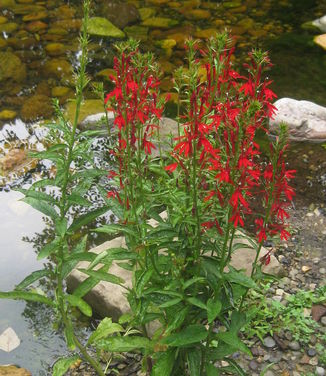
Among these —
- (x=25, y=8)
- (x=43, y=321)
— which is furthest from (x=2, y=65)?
(x=43, y=321)

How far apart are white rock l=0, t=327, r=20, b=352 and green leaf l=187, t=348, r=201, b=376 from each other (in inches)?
59.5

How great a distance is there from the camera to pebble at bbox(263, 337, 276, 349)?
325cm

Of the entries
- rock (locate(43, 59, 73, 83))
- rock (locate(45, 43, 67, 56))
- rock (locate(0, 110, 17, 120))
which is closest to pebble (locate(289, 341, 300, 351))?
rock (locate(0, 110, 17, 120))

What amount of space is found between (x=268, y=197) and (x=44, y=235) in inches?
104

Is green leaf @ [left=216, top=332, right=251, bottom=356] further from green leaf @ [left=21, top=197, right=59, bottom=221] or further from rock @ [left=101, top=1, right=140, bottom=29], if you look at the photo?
rock @ [left=101, top=1, right=140, bottom=29]

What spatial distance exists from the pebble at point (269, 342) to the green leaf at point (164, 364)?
37.1 inches

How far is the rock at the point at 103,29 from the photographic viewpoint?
7438 mm

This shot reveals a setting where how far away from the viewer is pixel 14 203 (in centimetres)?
472

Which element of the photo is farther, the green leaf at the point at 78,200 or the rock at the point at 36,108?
the rock at the point at 36,108

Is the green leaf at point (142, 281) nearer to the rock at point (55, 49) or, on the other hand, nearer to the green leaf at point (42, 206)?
the green leaf at point (42, 206)

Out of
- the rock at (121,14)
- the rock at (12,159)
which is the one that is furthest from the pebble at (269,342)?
the rock at (121,14)

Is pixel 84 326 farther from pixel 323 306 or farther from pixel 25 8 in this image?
pixel 25 8

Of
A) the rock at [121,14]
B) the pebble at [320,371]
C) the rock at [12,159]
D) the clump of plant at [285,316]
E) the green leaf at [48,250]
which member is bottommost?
the pebble at [320,371]

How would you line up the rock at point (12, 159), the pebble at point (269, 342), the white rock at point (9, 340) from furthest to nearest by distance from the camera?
1. the rock at point (12, 159)
2. the white rock at point (9, 340)
3. the pebble at point (269, 342)
